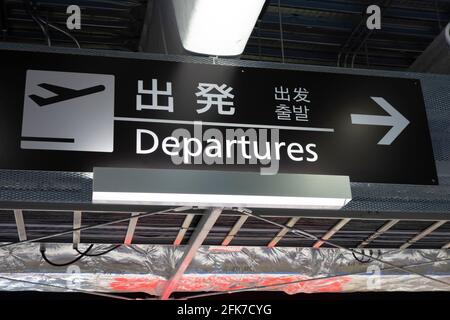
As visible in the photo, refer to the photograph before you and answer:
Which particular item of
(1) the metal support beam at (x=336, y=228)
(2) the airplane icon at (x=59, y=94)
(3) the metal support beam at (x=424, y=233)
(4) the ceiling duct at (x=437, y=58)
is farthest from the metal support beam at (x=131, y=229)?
(4) the ceiling duct at (x=437, y=58)

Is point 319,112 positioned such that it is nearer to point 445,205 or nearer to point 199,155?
point 199,155

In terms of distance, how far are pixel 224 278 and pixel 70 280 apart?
1015 mm

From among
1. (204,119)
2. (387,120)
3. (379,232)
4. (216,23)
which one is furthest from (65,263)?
(387,120)

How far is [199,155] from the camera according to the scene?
2150mm

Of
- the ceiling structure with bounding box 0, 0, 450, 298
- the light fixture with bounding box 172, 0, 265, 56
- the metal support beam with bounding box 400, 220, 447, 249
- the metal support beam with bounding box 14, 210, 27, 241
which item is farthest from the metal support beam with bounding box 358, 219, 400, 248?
the metal support beam with bounding box 14, 210, 27, 241

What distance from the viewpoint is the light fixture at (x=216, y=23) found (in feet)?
6.44

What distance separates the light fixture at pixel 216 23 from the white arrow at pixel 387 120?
597mm

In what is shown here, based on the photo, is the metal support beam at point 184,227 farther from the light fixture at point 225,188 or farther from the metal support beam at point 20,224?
the metal support beam at point 20,224

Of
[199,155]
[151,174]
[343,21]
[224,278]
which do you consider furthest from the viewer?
[224,278]

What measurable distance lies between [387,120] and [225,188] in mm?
827

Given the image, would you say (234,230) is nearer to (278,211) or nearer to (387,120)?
(278,211)

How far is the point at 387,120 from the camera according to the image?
2396 mm

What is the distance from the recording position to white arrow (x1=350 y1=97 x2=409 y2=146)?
235 cm
